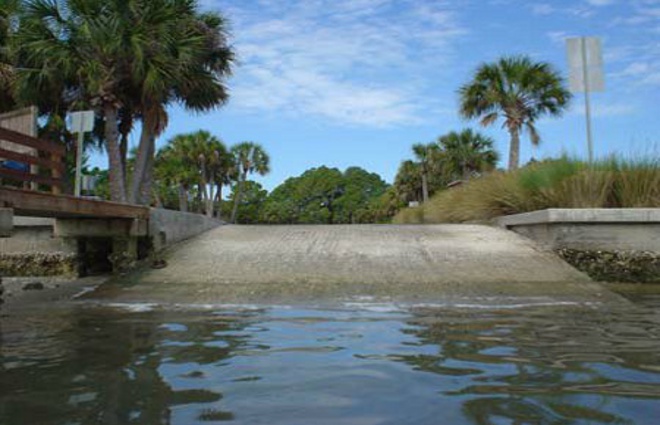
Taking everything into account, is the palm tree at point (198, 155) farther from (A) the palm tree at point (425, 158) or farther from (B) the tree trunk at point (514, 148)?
(B) the tree trunk at point (514, 148)

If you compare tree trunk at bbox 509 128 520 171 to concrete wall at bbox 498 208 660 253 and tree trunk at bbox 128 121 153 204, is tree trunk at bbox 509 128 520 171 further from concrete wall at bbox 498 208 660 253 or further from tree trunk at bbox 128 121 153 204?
concrete wall at bbox 498 208 660 253

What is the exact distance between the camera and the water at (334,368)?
2752 mm

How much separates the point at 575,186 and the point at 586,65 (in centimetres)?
246

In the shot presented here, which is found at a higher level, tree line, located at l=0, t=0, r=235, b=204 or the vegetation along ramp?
tree line, located at l=0, t=0, r=235, b=204

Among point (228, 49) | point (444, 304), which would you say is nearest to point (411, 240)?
point (444, 304)

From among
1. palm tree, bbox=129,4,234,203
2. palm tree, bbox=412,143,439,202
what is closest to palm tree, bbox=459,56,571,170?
palm tree, bbox=129,4,234,203

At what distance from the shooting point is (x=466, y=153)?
4041 cm

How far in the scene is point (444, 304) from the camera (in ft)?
21.6

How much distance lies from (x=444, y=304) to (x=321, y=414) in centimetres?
404

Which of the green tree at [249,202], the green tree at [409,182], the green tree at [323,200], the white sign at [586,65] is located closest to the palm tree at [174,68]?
the white sign at [586,65]

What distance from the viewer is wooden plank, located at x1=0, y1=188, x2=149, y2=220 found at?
6439 mm

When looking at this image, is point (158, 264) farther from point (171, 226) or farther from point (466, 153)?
point (466, 153)

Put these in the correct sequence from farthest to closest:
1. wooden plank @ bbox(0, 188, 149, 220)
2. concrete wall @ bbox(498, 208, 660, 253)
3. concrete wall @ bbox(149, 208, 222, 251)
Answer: concrete wall @ bbox(149, 208, 222, 251) < concrete wall @ bbox(498, 208, 660, 253) < wooden plank @ bbox(0, 188, 149, 220)

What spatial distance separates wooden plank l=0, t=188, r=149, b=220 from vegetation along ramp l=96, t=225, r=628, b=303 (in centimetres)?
99
